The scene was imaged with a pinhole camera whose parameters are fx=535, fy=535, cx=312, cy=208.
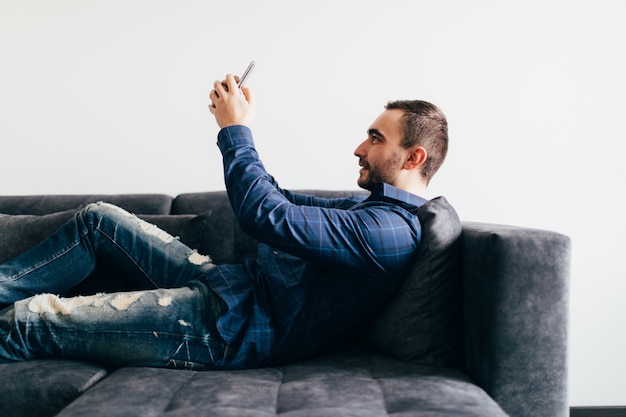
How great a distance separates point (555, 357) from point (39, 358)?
1.27 metres

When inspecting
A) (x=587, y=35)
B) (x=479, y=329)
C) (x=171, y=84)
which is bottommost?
(x=479, y=329)

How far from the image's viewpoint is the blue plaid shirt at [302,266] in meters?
1.30

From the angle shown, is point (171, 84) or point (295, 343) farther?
point (171, 84)

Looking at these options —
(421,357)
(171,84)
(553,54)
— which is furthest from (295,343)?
(553,54)

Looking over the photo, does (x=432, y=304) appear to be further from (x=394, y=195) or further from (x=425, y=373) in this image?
(x=394, y=195)

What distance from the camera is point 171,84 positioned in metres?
2.27

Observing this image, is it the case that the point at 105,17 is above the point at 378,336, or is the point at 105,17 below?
above

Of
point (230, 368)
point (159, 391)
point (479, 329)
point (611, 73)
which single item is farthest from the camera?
point (611, 73)

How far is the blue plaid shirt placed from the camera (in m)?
1.30

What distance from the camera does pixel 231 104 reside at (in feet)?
4.69

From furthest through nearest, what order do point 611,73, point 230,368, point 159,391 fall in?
point 611,73
point 230,368
point 159,391

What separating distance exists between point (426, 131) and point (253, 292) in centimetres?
68

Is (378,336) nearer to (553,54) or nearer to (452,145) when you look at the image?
(452,145)

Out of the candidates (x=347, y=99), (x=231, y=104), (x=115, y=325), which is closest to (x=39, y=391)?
(x=115, y=325)
